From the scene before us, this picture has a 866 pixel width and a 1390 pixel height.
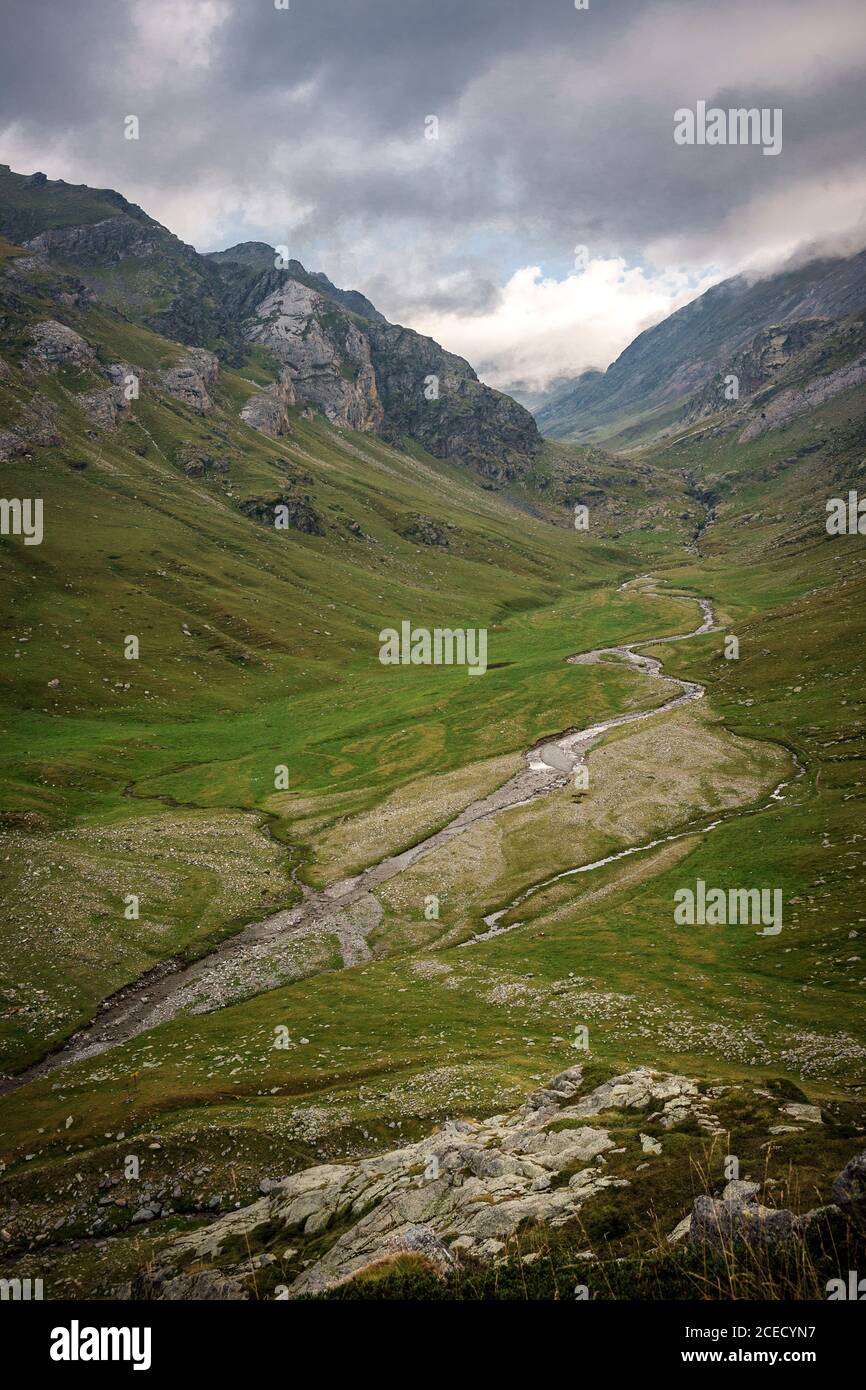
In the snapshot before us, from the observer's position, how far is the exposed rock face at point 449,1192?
62.8 ft

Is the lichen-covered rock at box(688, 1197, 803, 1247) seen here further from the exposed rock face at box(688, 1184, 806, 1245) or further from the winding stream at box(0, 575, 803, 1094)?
the winding stream at box(0, 575, 803, 1094)

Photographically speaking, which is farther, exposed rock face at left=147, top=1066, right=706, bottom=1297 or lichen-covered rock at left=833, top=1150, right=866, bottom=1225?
exposed rock face at left=147, top=1066, right=706, bottom=1297

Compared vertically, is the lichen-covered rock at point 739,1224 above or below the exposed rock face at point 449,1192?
above

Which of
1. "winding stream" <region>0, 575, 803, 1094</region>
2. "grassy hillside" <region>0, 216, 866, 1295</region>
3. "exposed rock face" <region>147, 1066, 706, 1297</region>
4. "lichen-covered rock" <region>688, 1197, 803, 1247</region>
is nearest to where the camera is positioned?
"lichen-covered rock" <region>688, 1197, 803, 1247</region>

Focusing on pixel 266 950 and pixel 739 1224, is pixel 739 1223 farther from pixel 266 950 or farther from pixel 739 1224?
pixel 266 950

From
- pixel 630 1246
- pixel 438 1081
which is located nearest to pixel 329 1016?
pixel 438 1081

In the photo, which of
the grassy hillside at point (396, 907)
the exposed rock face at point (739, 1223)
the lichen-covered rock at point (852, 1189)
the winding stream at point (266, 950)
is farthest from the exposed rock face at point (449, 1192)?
the winding stream at point (266, 950)

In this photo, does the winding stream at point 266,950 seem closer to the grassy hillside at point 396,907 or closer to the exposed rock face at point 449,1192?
the grassy hillside at point 396,907

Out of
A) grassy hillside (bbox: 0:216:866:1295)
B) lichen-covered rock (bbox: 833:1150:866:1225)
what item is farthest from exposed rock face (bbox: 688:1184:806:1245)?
grassy hillside (bbox: 0:216:866:1295)

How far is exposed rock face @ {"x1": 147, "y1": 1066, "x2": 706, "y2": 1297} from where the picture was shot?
754 inches

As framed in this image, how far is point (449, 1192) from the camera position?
23141 mm

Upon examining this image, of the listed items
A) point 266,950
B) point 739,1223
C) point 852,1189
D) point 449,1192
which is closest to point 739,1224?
point 739,1223
